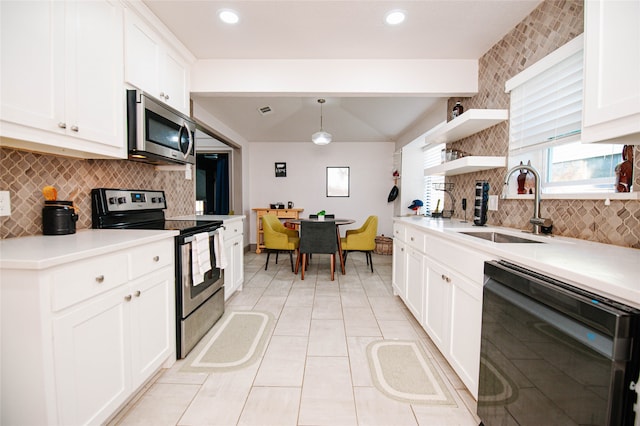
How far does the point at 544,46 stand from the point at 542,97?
0.33 m

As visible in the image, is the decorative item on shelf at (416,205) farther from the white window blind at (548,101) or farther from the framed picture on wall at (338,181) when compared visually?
the white window blind at (548,101)

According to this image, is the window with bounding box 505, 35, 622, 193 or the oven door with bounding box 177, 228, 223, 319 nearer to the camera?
the window with bounding box 505, 35, 622, 193

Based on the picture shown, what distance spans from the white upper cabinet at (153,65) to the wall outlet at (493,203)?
286 centimetres

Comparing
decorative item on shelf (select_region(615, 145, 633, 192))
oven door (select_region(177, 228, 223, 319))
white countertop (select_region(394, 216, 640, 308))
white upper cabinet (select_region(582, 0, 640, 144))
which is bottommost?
oven door (select_region(177, 228, 223, 319))

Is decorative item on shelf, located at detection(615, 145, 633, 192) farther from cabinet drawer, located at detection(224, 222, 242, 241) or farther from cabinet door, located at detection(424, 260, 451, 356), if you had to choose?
cabinet drawer, located at detection(224, 222, 242, 241)

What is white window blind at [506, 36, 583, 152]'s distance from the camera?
165 cm

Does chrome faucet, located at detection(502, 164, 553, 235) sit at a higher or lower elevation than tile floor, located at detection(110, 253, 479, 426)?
higher

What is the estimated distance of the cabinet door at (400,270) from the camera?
2770mm

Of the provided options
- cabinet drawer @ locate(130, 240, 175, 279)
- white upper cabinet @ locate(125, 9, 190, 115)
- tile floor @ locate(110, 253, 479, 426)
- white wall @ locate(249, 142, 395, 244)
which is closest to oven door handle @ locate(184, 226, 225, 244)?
cabinet drawer @ locate(130, 240, 175, 279)

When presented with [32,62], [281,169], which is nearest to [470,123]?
[32,62]

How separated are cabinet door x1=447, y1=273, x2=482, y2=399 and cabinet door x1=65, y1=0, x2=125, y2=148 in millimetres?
2273

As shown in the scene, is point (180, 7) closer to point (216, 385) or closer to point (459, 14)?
point (459, 14)

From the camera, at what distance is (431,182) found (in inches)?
194

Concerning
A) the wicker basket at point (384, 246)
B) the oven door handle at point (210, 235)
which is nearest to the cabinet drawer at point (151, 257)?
the oven door handle at point (210, 235)
